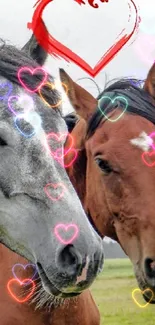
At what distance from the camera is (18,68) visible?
156 inches

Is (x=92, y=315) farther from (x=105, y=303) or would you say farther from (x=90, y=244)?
(x=105, y=303)

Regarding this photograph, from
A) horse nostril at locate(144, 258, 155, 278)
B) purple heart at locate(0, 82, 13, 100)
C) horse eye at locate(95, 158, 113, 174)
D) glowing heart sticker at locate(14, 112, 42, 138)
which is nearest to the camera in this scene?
glowing heart sticker at locate(14, 112, 42, 138)

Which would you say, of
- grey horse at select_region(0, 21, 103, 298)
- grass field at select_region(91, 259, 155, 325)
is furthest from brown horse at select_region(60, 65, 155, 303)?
grass field at select_region(91, 259, 155, 325)

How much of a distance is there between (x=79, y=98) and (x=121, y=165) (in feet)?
3.01

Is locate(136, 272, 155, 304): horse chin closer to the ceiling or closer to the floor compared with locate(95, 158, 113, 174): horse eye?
closer to the floor

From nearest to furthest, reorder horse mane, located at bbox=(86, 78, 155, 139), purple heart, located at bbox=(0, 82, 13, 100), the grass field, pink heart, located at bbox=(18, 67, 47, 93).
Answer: purple heart, located at bbox=(0, 82, 13, 100) → pink heart, located at bbox=(18, 67, 47, 93) → horse mane, located at bbox=(86, 78, 155, 139) → the grass field

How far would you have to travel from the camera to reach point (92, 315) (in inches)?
185

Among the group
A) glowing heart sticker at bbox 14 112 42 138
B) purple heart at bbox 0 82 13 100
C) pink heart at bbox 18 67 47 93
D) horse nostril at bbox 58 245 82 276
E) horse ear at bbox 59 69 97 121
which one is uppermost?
horse nostril at bbox 58 245 82 276

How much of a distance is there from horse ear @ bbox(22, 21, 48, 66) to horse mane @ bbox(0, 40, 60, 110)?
246mm

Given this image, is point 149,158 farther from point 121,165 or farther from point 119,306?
point 119,306

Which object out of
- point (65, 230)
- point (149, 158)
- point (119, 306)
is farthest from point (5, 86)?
point (119, 306)

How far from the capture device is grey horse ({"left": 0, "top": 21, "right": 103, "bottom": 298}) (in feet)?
10.6

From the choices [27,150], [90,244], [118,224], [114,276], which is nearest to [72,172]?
[118,224]

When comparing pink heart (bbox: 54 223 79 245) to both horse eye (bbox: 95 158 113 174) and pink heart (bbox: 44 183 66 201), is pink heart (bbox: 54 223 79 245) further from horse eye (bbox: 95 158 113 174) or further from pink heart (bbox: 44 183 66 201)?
horse eye (bbox: 95 158 113 174)
